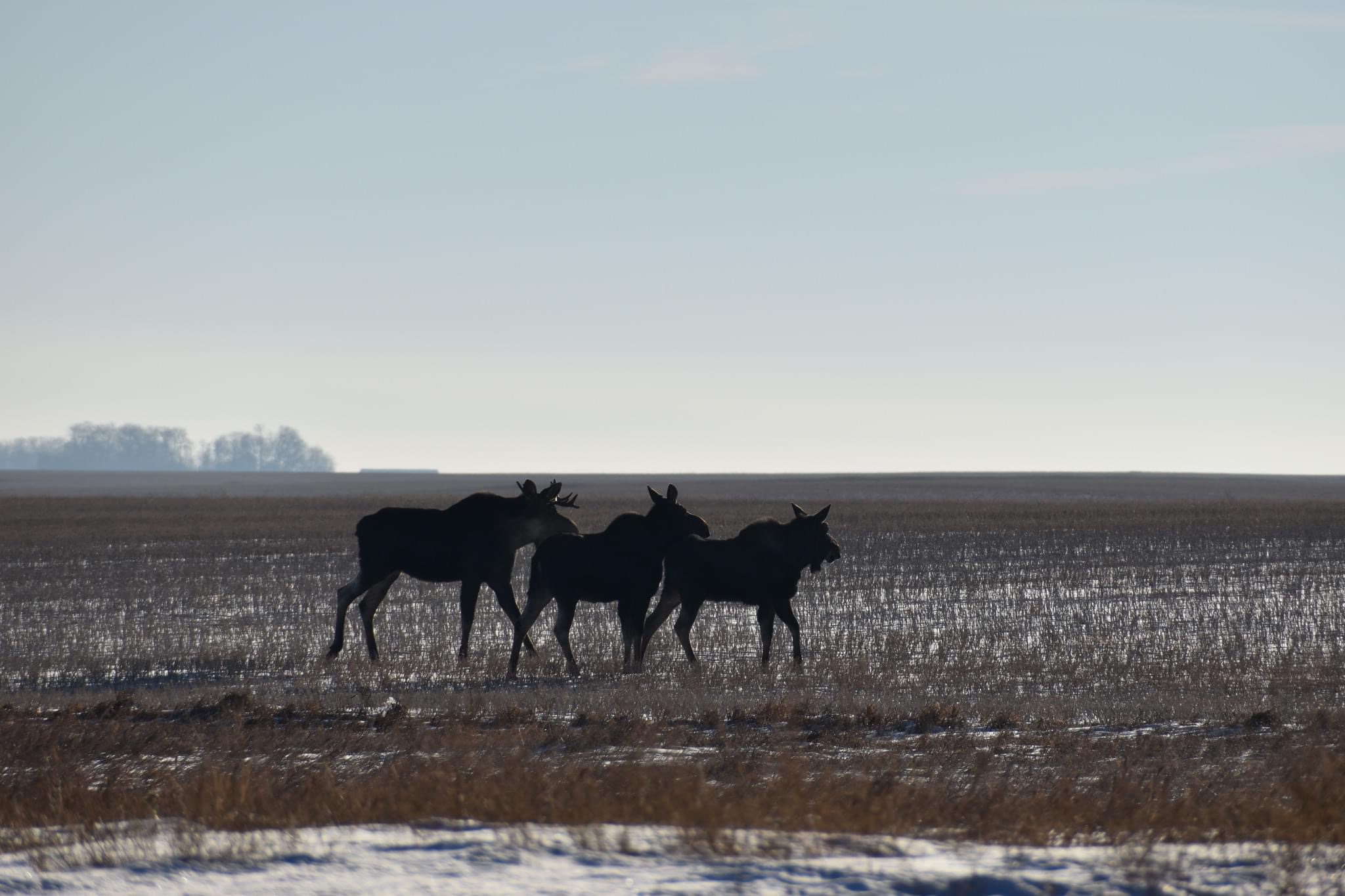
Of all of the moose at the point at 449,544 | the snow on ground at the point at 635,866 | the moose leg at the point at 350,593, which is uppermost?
the moose at the point at 449,544

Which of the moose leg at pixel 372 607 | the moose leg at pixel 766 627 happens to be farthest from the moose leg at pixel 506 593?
the moose leg at pixel 766 627

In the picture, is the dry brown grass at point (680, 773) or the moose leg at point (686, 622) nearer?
the dry brown grass at point (680, 773)

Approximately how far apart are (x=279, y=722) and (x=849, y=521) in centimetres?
2806

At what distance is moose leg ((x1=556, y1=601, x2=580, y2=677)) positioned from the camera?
13.7m

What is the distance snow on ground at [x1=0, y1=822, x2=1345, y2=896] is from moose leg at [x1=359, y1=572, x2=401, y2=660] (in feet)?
28.8

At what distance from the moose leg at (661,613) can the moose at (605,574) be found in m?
0.11

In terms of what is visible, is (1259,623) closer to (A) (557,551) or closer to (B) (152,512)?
(A) (557,551)

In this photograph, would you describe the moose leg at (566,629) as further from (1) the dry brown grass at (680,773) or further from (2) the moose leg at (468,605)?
(1) the dry brown grass at (680,773)

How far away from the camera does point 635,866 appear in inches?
218

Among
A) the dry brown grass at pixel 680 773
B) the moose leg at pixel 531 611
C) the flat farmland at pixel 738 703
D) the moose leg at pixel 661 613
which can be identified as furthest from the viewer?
the moose leg at pixel 661 613

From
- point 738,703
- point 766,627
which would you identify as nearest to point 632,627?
point 766,627

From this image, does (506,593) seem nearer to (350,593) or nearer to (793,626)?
(350,593)

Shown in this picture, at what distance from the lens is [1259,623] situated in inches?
654

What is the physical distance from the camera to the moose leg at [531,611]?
557 inches
